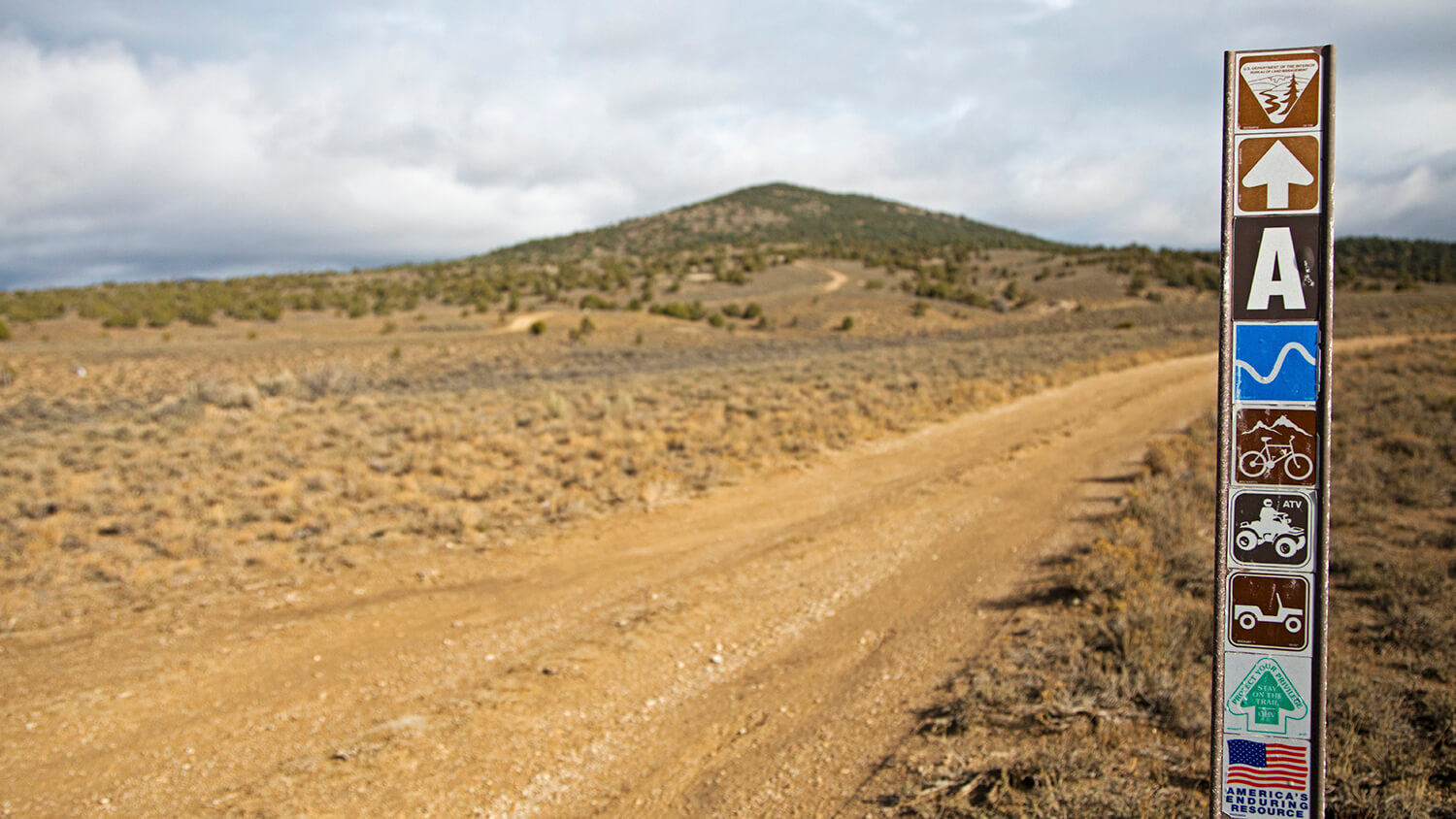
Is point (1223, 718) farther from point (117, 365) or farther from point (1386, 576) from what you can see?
point (117, 365)

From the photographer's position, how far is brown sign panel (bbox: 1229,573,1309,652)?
95.0 inches

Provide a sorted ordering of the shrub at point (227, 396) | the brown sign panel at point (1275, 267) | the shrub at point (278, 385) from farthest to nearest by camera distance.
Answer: the shrub at point (278, 385) → the shrub at point (227, 396) → the brown sign panel at point (1275, 267)

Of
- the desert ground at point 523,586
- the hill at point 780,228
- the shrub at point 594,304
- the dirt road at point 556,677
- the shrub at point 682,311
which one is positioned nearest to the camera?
the dirt road at point 556,677

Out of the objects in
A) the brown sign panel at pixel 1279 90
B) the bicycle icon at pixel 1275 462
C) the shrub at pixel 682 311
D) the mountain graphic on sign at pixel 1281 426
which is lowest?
the bicycle icon at pixel 1275 462

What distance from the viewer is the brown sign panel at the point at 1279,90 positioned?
2.40m

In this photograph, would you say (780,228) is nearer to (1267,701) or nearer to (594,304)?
(594,304)

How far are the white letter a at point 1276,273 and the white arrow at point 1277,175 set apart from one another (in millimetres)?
102

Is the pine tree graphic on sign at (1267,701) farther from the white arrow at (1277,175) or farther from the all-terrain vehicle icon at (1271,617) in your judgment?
the white arrow at (1277,175)

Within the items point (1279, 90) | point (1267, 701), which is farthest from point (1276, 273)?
point (1267, 701)

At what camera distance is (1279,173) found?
2.41m

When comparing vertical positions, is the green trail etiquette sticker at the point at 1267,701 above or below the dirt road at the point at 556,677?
above

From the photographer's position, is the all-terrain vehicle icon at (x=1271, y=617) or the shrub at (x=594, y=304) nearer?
the all-terrain vehicle icon at (x=1271, y=617)

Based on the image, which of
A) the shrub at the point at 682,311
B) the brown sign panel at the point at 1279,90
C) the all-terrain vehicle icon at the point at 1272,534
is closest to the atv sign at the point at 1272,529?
the all-terrain vehicle icon at the point at 1272,534

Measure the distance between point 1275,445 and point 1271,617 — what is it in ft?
1.84
